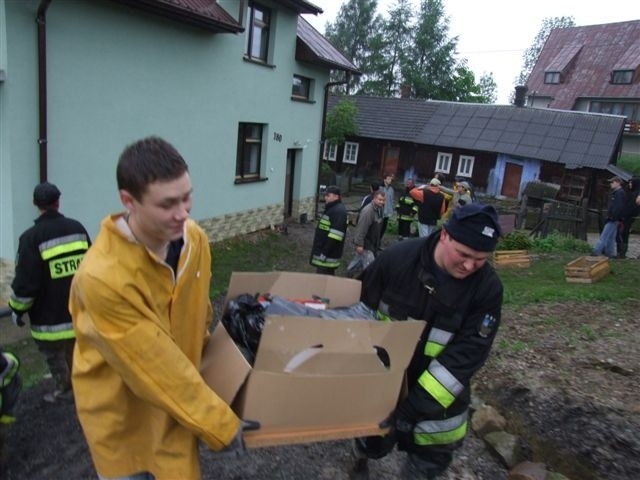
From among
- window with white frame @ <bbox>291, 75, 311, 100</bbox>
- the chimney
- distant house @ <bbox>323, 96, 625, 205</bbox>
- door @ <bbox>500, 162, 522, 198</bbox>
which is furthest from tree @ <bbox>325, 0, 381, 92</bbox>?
window with white frame @ <bbox>291, 75, 311, 100</bbox>

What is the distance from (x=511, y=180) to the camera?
24.9 metres

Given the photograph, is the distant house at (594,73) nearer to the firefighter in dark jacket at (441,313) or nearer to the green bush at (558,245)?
the green bush at (558,245)

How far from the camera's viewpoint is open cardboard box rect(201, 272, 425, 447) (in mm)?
1971

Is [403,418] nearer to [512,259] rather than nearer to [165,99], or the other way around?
[512,259]

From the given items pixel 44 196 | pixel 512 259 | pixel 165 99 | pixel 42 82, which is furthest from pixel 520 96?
pixel 44 196

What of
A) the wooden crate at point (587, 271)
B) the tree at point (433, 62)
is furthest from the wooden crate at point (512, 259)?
the tree at point (433, 62)

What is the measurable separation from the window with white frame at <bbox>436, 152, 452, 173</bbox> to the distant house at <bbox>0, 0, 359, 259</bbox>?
13.2 m

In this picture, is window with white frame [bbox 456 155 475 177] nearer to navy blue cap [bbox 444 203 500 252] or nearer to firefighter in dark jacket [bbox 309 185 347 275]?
firefighter in dark jacket [bbox 309 185 347 275]

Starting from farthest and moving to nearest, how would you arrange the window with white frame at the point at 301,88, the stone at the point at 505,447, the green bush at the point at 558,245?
the window with white frame at the point at 301,88 → the green bush at the point at 558,245 → the stone at the point at 505,447

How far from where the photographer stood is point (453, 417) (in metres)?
2.64

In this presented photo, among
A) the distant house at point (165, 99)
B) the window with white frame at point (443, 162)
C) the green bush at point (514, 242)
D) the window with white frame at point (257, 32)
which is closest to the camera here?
the distant house at point (165, 99)

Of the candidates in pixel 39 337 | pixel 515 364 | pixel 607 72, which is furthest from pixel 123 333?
pixel 607 72

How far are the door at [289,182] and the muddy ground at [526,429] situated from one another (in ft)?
34.9

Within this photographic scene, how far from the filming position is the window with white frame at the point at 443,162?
1043 inches
